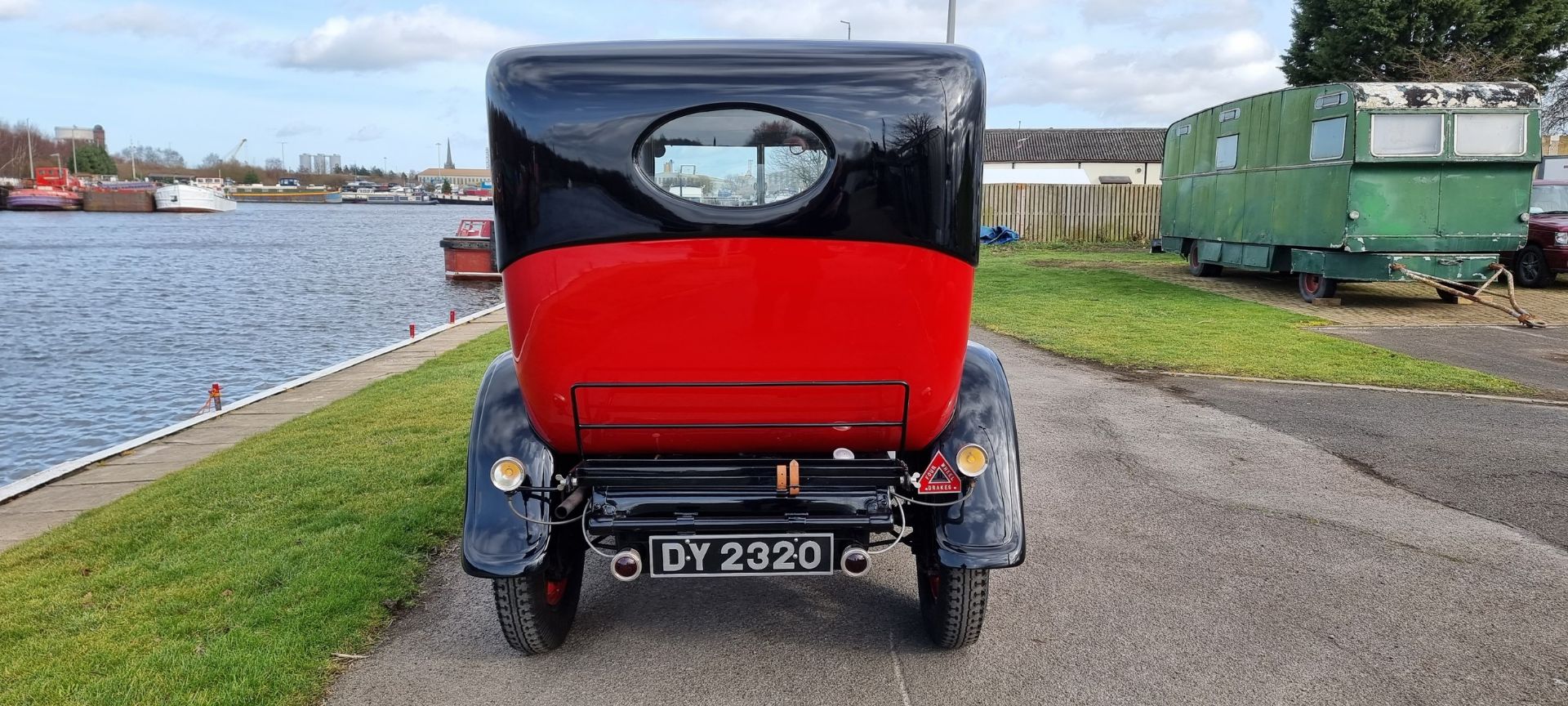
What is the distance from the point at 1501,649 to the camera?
3.97 meters

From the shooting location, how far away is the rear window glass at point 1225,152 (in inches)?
671

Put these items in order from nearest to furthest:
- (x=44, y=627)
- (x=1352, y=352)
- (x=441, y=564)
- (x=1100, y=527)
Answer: (x=44, y=627)
(x=441, y=564)
(x=1100, y=527)
(x=1352, y=352)

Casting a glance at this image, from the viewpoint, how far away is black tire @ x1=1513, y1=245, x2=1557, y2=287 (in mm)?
16953

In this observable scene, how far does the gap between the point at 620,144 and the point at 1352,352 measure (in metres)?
10.3

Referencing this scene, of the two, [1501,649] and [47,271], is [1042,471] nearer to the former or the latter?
[1501,649]

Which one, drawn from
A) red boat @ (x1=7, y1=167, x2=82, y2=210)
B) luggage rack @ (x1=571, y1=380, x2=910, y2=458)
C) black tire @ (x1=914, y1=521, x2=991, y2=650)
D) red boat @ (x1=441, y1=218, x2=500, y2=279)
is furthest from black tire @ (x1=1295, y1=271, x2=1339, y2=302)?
red boat @ (x1=7, y1=167, x2=82, y2=210)

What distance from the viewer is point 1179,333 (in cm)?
1270

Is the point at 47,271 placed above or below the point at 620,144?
below

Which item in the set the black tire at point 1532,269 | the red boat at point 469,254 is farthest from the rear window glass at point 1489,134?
the red boat at point 469,254

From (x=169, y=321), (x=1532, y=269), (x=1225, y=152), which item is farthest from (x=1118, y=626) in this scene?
(x=169, y=321)

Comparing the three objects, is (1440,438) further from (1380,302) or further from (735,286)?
(1380,302)

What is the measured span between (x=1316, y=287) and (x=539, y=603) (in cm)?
1457

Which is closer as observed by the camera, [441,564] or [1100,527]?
[441,564]

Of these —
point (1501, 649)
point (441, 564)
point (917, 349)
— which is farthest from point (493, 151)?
Answer: point (1501, 649)
